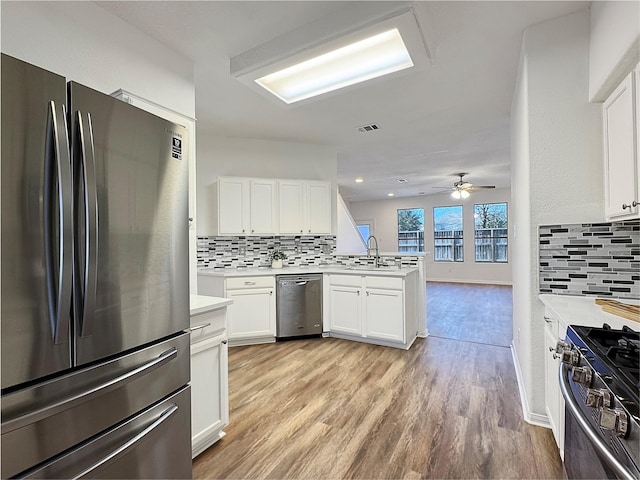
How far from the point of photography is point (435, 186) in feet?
26.9

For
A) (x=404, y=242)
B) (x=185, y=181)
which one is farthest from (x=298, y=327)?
(x=404, y=242)

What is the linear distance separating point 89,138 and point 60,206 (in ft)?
0.87

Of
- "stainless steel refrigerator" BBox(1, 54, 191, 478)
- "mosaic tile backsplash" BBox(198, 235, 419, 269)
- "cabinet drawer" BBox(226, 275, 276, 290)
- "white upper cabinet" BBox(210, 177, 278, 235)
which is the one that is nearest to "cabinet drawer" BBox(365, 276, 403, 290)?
"mosaic tile backsplash" BBox(198, 235, 419, 269)

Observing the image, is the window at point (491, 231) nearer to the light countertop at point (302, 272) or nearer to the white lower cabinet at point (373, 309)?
the light countertop at point (302, 272)

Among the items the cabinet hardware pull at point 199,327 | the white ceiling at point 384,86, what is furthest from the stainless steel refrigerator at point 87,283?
the white ceiling at point 384,86

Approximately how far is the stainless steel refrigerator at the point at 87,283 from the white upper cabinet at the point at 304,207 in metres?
2.83

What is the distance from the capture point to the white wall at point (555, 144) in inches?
77.4

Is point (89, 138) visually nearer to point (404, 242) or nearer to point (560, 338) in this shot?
point (560, 338)

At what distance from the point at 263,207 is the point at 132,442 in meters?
3.22

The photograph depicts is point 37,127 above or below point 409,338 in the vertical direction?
above

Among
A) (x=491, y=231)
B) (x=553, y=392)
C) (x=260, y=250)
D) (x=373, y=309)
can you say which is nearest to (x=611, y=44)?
(x=553, y=392)

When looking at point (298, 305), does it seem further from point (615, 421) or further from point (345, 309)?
point (615, 421)

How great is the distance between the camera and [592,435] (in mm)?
934

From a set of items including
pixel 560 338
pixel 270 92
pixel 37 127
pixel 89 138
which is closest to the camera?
pixel 37 127
